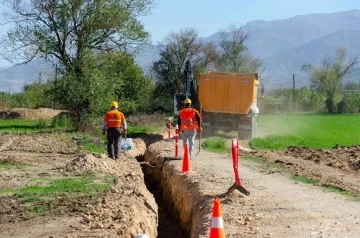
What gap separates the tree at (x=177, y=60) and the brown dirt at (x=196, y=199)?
3792 cm

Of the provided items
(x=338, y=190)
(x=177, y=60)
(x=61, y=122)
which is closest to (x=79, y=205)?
(x=338, y=190)

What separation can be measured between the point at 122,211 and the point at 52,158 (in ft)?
33.0

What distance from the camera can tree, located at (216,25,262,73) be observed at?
7869 cm

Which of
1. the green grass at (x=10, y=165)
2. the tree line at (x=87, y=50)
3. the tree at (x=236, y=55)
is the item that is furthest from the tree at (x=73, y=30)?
the tree at (x=236, y=55)

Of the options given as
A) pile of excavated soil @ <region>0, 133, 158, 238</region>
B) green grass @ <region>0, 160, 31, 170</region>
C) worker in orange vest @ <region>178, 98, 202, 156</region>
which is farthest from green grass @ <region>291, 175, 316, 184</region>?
green grass @ <region>0, 160, 31, 170</region>

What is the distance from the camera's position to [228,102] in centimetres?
2994

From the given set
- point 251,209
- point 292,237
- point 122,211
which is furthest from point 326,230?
point 122,211

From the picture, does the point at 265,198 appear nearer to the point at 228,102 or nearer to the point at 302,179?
the point at 302,179

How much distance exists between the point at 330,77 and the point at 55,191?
83.8 metres

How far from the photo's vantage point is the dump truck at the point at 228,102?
2980 centimetres

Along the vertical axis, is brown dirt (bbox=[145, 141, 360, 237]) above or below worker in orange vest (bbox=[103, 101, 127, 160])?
below

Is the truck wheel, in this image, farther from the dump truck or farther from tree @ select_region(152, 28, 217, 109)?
tree @ select_region(152, 28, 217, 109)

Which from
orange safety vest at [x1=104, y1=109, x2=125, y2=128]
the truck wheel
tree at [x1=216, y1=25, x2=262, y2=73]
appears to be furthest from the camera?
tree at [x1=216, y1=25, x2=262, y2=73]

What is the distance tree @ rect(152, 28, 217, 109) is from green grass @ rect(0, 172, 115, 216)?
141 ft
